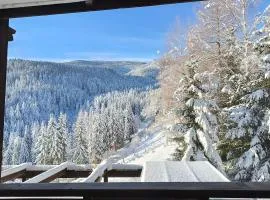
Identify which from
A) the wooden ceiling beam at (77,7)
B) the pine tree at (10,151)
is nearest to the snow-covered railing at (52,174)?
the wooden ceiling beam at (77,7)

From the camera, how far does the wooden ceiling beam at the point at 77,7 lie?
178 centimetres

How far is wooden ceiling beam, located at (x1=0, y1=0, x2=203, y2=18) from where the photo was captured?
1.78 meters

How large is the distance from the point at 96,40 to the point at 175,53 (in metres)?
20.6

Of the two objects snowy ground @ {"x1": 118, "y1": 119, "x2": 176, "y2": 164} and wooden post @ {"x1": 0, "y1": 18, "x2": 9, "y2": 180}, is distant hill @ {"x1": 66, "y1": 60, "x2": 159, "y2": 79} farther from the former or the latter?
wooden post @ {"x1": 0, "y1": 18, "x2": 9, "y2": 180}

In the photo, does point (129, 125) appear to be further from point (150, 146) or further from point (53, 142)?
point (53, 142)

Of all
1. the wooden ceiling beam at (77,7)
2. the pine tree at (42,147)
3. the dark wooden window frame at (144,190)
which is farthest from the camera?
the pine tree at (42,147)

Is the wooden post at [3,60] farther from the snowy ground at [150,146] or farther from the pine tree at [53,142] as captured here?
the pine tree at [53,142]

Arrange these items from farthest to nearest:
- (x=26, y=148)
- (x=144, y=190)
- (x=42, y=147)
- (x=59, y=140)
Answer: (x=26, y=148), (x=59, y=140), (x=42, y=147), (x=144, y=190)

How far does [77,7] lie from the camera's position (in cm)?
189

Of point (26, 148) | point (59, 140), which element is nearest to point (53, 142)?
point (59, 140)

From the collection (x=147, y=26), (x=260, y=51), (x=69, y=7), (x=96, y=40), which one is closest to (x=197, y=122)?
(x=260, y=51)

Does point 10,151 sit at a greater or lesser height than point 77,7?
lesser

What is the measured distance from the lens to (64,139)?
23297 mm

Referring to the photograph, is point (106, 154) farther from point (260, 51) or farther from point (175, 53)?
point (260, 51)
